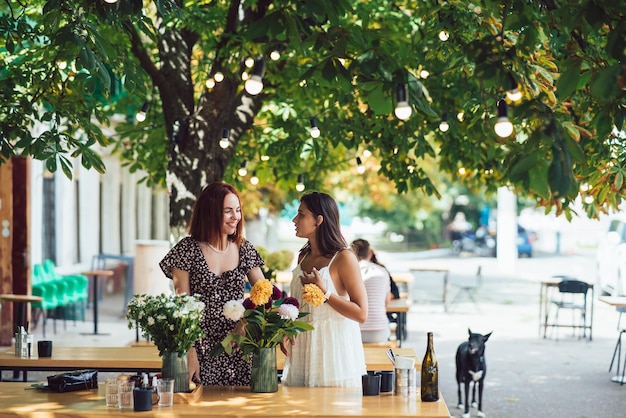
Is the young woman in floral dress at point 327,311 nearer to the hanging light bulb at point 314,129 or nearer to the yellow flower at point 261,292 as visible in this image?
the yellow flower at point 261,292

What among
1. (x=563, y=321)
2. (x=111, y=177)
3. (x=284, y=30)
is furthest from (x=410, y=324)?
(x=284, y=30)

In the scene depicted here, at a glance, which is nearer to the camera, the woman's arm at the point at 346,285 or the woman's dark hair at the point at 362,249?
the woman's arm at the point at 346,285

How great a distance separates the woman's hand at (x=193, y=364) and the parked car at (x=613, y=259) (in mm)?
13001

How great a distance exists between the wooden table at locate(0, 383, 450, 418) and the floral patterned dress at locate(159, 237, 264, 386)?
0.40 ft

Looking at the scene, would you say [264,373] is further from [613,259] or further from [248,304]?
[613,259]

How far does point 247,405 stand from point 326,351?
58 centimetres

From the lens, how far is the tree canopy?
374cm

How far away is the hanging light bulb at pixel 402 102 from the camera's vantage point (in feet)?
12.0

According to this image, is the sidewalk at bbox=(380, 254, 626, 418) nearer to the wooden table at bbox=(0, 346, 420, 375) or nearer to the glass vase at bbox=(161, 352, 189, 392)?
the wooden table at bbox=(0, 346, 420, 375)

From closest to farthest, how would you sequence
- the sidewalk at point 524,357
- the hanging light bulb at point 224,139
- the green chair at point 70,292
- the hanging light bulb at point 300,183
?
the hanging light bulb at point 224,139 → the sidewalk at point 524,357 → the hanging light bulb at point 300,183 → the green chair at point 70,292

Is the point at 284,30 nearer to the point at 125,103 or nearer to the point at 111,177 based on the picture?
the point at 125,103

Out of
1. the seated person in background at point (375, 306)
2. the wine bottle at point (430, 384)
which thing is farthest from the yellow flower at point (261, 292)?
the seated person in background at point (375, 306)

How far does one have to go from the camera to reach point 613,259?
1808 centimetres

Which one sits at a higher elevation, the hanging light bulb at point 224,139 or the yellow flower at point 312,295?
the hanging light bulb at point 224,139
